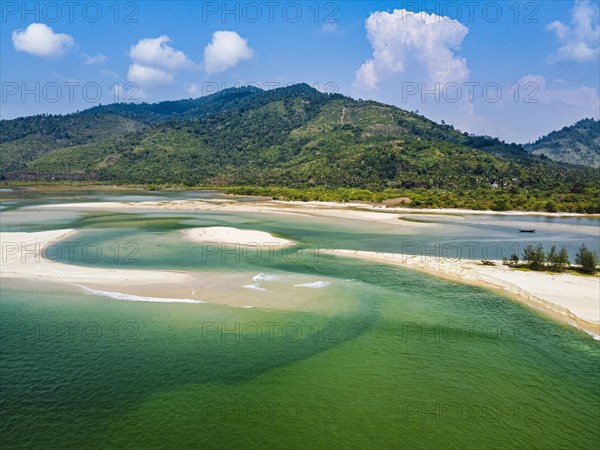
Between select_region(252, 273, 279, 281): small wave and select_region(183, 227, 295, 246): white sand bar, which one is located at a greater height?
select_region(183, 227, 295, 246): white sand bar

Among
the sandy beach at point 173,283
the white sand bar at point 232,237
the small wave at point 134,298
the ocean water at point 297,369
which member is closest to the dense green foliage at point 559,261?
the ocean water at point 297,369

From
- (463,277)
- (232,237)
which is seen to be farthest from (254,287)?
(232,237)

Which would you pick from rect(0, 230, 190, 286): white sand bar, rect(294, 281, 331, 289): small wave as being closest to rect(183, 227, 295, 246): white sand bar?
rect(0, 230, 190, 286): white sand bar

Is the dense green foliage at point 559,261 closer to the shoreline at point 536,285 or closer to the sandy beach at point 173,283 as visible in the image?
the shoreline at point 536,285

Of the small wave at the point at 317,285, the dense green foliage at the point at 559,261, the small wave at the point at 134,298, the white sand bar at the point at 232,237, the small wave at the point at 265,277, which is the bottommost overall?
the small wave at the point at 134,298

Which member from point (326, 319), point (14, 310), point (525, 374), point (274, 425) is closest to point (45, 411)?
point (274, 425)

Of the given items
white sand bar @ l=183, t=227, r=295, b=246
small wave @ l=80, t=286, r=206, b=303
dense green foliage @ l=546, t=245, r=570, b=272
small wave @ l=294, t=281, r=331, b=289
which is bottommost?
small wave @ l=80, t=286, r=206, b=303

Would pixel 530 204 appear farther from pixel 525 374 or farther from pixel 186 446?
pixel 186 446

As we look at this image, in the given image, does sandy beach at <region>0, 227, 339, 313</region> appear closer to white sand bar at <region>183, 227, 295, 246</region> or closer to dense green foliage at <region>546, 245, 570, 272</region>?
white sand bar at <region>183, 227, 295, 246</region>

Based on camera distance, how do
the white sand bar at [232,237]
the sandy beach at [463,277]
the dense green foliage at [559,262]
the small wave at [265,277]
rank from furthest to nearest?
the white sand bar at [232,237] → the dense green foliage at [559,262] → the small wave at [265,277] → the sandy beach at [463,277]
